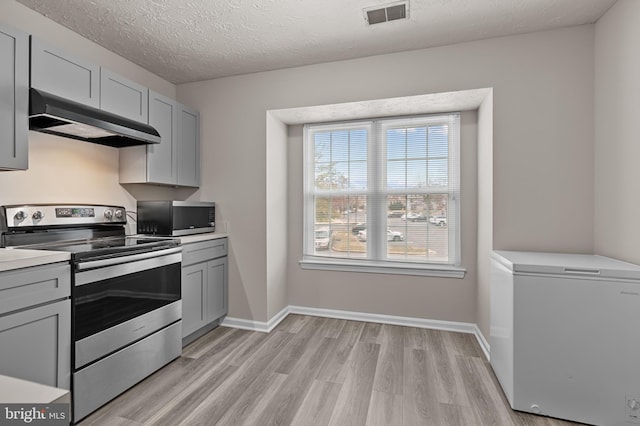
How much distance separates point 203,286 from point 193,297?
15cm

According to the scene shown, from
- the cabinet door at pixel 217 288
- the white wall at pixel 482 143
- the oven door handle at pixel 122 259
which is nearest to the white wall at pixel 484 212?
the white wall at pixel 482 143

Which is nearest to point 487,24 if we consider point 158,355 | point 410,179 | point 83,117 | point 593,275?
point 410,179

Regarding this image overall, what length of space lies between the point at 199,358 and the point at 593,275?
8.87 ft

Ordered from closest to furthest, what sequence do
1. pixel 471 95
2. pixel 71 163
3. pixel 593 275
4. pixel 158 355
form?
pixel 593 275 → pixel 158 355 → pixel 71 163 → pixel 471 95

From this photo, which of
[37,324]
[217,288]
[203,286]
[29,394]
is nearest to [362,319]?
[217,288]

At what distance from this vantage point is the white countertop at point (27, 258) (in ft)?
4.86

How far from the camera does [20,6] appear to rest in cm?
212

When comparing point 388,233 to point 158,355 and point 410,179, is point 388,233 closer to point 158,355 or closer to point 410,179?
point 410,179

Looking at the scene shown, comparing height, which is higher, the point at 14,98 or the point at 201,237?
the point at 14,98

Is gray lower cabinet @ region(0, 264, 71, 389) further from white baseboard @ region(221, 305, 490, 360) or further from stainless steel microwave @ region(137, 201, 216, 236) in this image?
white baseboard @ region(221, 305, 490, 360)

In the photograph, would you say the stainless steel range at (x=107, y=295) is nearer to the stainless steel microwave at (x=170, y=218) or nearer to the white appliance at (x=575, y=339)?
the stainless steel microwave at (x=170, y=218)

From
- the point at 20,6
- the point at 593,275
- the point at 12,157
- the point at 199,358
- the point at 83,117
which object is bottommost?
the point at 199,358

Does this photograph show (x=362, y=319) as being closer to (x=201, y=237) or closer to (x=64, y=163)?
(x=201, y=237)

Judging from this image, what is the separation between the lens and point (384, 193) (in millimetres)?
3393
